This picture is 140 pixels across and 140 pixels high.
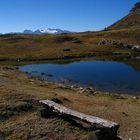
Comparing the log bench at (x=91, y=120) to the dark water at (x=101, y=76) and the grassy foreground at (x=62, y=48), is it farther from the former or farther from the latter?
the grassy foreground at (x=62, y=48)

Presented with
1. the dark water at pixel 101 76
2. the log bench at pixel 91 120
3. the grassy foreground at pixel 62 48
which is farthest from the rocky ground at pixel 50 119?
the grassy foreground at pixel 62 48

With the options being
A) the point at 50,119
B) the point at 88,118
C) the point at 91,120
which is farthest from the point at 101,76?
the point at 91,120

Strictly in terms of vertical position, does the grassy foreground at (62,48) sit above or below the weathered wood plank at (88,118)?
above

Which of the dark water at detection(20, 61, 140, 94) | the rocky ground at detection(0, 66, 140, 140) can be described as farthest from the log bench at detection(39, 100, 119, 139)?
the dark water at detection(20, 61, 140, 94)

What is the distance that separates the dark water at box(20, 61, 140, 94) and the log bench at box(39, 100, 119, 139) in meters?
26.1

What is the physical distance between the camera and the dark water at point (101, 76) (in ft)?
181

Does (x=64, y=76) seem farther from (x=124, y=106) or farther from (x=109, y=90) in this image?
(x=124, y=106)

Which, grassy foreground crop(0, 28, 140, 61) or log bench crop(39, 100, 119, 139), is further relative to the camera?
grassy foreground crop(0, 28, 140, 61)

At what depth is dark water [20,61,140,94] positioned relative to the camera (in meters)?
55.3

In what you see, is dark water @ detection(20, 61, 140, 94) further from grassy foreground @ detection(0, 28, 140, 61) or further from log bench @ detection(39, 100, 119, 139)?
log bench @ detection(39, 100, 119, 139)

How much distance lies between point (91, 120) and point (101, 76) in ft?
146

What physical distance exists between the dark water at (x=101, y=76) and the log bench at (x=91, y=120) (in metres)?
26.1

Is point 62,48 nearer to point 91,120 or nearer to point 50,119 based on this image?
point 50,119

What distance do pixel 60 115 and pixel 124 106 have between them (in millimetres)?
10461
